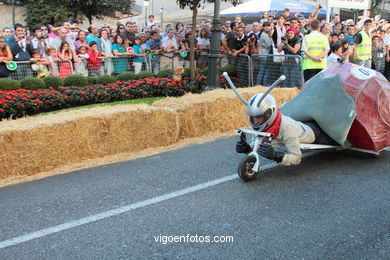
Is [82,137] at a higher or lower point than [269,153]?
lower

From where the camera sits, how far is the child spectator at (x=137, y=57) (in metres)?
12.5

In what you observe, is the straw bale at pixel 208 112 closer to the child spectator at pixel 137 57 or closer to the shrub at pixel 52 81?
the shrub at pixel 52 81

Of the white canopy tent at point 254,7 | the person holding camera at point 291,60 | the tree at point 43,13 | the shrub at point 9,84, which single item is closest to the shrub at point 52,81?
the shrub at point 9,84

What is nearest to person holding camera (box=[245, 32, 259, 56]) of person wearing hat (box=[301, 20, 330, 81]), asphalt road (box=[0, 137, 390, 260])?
person wearing hat (box=[301, 20, 330, 81])

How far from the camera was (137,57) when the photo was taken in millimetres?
12570

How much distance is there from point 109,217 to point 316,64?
23.1ft

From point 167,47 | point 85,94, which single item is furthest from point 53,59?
point 167,47

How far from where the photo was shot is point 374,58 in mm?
13000

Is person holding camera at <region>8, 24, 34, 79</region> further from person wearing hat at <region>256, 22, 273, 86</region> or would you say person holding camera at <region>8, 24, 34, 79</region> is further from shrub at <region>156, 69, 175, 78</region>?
person wearing hat at <region>256, 22, 273, 86</region>

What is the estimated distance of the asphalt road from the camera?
348 centimetres

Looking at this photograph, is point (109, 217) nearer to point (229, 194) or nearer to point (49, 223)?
point (49, 223)

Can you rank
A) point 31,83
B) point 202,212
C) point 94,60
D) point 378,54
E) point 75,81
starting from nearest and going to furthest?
point 202,212 → point 31,83 → point 75,81 → point 94,60 → point 378,54

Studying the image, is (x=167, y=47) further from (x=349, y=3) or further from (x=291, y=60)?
(x=349, y=3)

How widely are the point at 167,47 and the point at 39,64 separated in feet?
14.1
